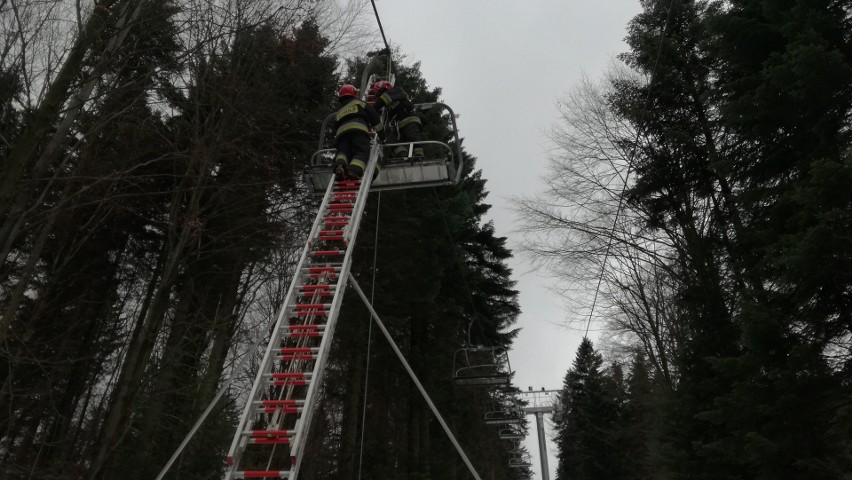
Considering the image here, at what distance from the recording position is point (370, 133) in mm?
6371

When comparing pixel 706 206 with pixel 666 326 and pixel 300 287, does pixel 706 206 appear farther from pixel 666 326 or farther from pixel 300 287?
pixel 300 287

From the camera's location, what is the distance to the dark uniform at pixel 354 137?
5.63 m

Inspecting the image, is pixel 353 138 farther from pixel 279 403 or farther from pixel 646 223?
pixel 646 223

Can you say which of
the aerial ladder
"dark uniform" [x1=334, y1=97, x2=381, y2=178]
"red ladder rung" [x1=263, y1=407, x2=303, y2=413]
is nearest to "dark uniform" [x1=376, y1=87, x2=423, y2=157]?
the aerial ladder

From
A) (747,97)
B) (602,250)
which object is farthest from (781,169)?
(602,250)

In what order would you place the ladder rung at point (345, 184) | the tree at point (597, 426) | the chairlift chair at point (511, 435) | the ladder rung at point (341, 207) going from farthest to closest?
the tree at point (597, 426) → the chairlift chair at point (511, 435) → the ladder rung at point (345, 184) → the ladder rung at point (341, 207)

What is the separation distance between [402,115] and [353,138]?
5.09ft

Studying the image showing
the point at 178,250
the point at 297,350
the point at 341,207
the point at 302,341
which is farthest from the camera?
the point at 178,250

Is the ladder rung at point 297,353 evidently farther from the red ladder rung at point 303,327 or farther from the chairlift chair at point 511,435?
the chairlift chair at point 511,435

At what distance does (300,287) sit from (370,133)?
8.05ft

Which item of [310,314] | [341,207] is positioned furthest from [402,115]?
[310,314]

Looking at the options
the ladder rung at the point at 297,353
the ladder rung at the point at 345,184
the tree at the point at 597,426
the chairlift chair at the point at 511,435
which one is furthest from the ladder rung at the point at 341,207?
the tree at the point at 597,426

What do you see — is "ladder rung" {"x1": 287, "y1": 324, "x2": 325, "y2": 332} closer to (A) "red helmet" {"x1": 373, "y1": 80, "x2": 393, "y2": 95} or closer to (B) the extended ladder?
(B) the extended ladder

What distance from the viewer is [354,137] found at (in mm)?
5816
